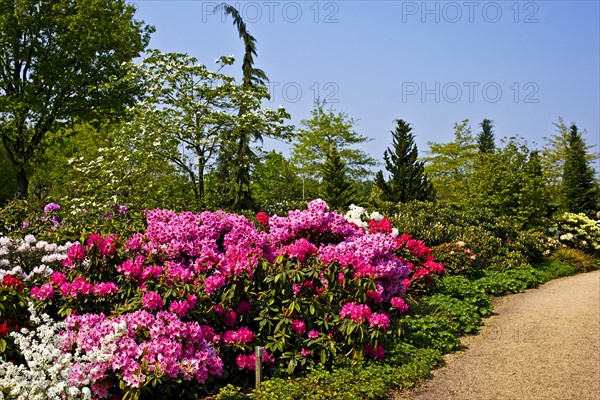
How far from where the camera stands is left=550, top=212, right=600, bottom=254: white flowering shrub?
1733 cm

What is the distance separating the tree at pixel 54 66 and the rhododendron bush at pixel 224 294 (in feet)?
45.2

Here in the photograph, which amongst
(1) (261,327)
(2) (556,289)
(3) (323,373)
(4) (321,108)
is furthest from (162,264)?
(4) (321,108)

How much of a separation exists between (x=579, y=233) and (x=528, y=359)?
43.6 feet

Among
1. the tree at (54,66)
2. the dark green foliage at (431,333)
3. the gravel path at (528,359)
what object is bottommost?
the gravel path at (528,359)

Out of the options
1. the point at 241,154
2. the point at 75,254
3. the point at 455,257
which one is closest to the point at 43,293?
the point at 75,254

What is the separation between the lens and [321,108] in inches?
1170

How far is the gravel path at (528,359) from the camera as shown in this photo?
498 cm

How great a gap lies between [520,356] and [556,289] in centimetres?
553

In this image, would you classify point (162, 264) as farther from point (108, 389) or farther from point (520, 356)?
point (520, 356)

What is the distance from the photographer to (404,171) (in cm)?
2045

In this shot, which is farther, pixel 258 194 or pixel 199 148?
pixel 258 194

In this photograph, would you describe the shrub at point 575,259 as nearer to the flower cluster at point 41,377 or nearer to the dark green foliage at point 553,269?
the dark green foliage at point 553,269

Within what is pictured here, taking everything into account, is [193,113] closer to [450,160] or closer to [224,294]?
[224,294]

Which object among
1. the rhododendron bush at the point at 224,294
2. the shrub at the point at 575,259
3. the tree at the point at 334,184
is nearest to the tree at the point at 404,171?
the tree at the point at 334,184
